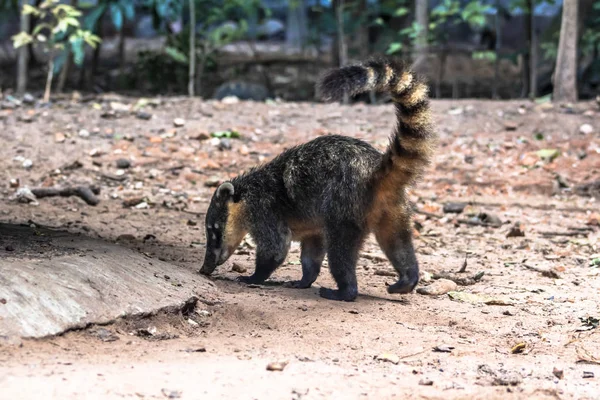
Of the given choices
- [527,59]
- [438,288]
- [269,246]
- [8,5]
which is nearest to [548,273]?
[438,288]

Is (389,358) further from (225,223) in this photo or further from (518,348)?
(225,223)

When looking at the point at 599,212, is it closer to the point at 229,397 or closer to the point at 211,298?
the point at 211,298

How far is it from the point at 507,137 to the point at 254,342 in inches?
319

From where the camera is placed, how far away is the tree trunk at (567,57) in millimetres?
12594

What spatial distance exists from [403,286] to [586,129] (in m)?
7.05

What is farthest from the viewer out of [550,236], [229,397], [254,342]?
[550,236]

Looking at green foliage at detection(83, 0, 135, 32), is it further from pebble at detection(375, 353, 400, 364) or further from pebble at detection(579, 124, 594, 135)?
pebble at detection(375, 353, 400, 364)

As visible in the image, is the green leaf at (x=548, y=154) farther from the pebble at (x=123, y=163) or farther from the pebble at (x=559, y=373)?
the pebble at (x=559, y=373)

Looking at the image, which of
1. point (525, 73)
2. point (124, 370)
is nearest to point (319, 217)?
point (124, 370)

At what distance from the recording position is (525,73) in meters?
16.7

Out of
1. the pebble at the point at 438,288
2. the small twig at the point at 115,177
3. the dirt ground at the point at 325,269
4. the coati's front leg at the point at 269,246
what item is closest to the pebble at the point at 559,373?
the dirt ground at the point at 325,269

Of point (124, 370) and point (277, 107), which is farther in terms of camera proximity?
point (277, 107)

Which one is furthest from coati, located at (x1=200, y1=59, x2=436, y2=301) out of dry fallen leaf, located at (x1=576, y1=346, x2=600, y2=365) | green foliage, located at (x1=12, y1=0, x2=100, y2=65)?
green foliage, located at (x1=12, y1=0, x2=100, y2=65)

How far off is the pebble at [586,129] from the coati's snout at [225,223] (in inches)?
283
